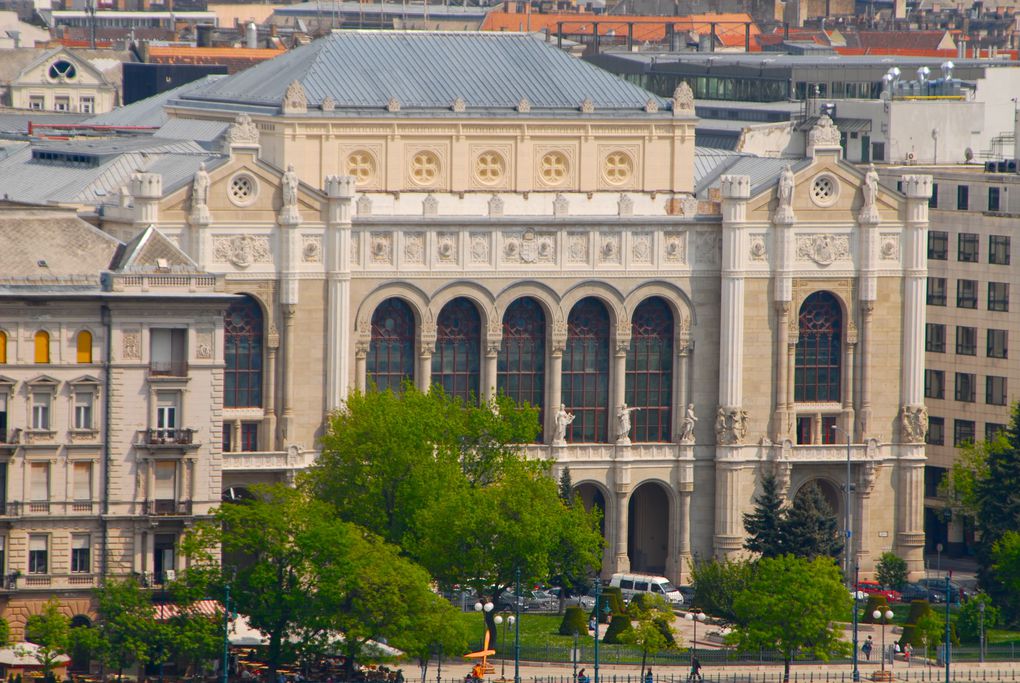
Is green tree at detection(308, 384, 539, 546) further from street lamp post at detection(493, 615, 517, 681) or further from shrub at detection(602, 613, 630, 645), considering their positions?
shrub at detection(602, 613, 630, 645)

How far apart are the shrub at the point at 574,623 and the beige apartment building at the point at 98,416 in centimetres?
1999

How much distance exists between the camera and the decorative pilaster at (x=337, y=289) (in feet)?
652

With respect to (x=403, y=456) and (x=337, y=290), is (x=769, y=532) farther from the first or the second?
(x=337, y=290)

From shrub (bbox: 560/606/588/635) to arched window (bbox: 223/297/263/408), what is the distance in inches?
929

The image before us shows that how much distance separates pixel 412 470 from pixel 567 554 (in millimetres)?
9184

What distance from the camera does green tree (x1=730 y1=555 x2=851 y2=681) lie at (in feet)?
A: 575

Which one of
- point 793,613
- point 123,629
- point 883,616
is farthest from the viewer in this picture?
point 883,616

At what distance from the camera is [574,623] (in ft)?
605

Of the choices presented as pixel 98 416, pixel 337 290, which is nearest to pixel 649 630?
pixel 98 416

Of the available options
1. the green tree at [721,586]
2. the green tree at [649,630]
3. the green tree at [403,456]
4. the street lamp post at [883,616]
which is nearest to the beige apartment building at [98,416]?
the green tree at [403,456]

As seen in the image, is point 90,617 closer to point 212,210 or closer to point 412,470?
point 412,470

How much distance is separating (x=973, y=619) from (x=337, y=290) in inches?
1539

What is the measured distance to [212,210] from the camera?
196 meters

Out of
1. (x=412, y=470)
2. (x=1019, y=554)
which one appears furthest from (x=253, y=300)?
(x=1019, y=554)
